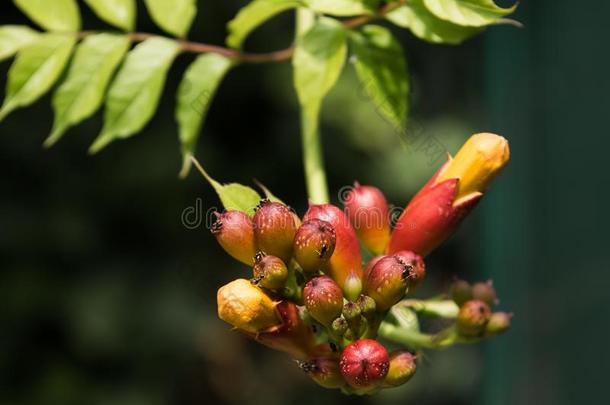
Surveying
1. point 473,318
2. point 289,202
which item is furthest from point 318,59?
point 289,202

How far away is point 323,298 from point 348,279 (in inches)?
4.2

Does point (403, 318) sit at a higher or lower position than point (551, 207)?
higher

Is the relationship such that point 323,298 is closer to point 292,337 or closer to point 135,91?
point 292,337

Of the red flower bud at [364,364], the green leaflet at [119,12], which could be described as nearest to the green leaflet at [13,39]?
the green leaflet at [119,12]

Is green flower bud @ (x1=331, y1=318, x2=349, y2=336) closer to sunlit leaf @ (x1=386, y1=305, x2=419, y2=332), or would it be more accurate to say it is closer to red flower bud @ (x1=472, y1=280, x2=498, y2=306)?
sunlit leaf @ (x1=386, y1=305, x2=419, y2=332)

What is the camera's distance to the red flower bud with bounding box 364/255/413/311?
3.67ft

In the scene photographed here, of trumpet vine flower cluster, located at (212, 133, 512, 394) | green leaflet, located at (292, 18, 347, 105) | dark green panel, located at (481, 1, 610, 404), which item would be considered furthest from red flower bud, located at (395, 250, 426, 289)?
dark green panel, located at (481, 1, 610, 404)

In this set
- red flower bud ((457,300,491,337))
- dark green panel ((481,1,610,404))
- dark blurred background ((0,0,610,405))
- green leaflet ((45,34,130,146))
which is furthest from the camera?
dark green panel ((481,1,610,404))

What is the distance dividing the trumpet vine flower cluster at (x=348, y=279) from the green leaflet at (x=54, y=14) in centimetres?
67

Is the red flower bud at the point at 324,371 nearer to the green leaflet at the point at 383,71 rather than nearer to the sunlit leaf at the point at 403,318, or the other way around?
the sunlit leaf at the point at 403,318

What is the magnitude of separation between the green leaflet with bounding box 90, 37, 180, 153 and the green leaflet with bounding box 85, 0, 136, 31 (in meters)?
0.09

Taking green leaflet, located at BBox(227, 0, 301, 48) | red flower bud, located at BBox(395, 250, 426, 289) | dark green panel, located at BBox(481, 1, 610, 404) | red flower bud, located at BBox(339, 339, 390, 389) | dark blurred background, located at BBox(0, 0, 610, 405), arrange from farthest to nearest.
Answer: dark green panel, located at BBox(481, 1, 610, 404) → dark blurred background, located at BBox(0, 0, 610, 405) → green leaflet, located at BBox(227, 0, 301, 48) → red flower bud, located at BBox(395, 250, 426, 289) → red flower bud, located at BBox(339, 339, 390, 389)

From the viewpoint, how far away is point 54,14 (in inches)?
64.2

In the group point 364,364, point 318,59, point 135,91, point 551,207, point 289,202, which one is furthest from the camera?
point 551,207
